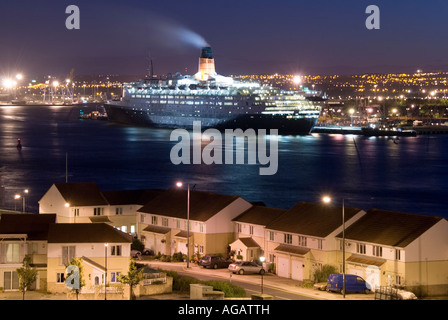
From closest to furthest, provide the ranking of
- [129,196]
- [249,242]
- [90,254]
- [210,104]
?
1. [90,254]
2. [249,242]
3. [129,196]
4. [210,104]

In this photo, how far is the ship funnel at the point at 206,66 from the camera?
6209cm

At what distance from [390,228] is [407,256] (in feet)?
2.00

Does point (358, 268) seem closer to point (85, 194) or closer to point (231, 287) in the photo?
point (231, 287)

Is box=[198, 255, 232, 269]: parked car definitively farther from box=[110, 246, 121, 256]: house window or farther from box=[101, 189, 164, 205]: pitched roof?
box=[101, 189, 164, 205]: pitched roof

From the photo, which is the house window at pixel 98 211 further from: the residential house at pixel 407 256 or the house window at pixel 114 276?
the residential house at pixel 407 256

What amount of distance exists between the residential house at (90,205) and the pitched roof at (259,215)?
216cm

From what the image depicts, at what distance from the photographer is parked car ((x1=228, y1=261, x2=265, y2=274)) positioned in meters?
10.4

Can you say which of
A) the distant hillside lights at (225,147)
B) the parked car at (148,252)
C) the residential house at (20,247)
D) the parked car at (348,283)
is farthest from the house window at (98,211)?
the distant hillside lights at (225,147)

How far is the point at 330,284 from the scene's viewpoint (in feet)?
30.9

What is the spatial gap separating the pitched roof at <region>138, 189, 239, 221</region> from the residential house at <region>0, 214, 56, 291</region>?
2.40 meters

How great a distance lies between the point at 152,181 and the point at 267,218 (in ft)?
46.8

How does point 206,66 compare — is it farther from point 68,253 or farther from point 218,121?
point 68,253

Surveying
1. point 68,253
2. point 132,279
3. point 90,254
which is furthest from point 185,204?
point 132,279

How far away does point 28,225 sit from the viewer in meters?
10.4
